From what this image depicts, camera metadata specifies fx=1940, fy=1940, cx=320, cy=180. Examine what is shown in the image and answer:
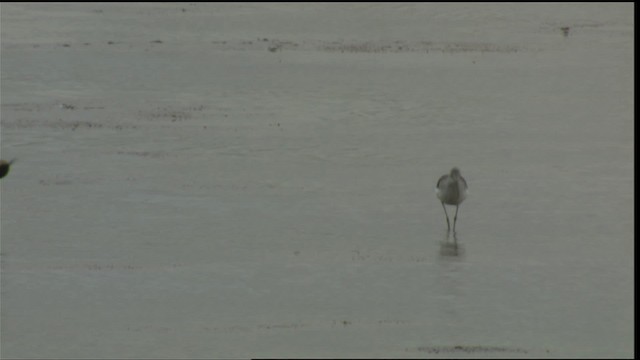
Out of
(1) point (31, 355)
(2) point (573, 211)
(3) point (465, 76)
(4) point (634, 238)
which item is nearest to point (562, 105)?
(3) point (465, 76)

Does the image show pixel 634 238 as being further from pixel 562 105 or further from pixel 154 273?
pixel 562 105

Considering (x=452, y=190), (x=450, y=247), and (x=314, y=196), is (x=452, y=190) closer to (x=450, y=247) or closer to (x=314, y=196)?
(x=450, y=247)

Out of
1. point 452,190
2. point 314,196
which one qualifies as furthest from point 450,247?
point 314,196

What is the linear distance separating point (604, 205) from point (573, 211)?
350mm

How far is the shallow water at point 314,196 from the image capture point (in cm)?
1238

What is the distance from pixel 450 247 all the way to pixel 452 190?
1.34m

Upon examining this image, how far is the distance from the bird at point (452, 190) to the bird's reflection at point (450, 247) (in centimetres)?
65

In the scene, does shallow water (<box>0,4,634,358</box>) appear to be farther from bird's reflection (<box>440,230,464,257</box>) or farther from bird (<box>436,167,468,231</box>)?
bird (<box>436,167,468,231</box>)

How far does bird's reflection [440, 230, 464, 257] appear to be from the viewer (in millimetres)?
14733

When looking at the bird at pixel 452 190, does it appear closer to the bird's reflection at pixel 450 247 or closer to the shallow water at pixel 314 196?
the shallow water at pixel 314 196

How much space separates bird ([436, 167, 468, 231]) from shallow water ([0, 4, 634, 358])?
215mm

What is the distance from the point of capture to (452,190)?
16.2 m

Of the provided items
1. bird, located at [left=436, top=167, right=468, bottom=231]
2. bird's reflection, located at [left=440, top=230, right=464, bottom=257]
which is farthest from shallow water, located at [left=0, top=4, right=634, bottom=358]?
bird, located at [left=436, top=167, right=468, bottom=231]

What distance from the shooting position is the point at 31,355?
1167 centimetres
